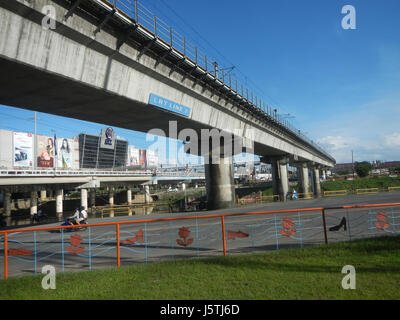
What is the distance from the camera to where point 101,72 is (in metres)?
11.6

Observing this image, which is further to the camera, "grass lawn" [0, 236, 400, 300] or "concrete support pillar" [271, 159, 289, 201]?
"concrete support pillar" [271, 159, 289, 201]

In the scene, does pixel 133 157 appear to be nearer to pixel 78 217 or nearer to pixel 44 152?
pixel 44 152

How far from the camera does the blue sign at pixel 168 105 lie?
48.1 ft

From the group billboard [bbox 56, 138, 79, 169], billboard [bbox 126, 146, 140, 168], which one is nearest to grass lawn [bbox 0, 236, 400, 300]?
billboard [bbox 56, 138, 79, 169]

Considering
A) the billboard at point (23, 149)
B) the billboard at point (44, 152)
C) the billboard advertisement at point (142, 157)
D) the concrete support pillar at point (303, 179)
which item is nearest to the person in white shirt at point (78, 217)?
the concrete support pillar at point (303, 179)

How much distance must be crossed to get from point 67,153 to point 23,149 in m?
18.4

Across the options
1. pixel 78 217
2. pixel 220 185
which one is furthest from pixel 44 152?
pixel 78 217

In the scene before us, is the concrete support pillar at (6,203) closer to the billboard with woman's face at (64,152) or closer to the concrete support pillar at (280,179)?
the billboard with woman's face at (64,152)

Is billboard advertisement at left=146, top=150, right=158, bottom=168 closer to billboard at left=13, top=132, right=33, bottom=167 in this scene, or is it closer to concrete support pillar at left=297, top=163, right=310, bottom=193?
billboard at left=13, top=132, right=33, bottom=167

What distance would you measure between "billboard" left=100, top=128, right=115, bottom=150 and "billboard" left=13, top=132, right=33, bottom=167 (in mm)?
33331

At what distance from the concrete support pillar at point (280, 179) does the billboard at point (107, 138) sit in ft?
306

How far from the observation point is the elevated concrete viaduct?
9023 mm

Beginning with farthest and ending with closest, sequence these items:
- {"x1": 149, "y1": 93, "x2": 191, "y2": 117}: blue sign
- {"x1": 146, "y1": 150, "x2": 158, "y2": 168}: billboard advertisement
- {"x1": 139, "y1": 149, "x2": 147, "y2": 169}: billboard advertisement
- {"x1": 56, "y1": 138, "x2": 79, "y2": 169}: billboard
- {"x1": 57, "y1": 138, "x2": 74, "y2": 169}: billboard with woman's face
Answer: {"x1": 146, "y1": 150, "x2": 158, "y2": 168}: billboard advertisement, {"x1": 139, "y1": 149, "x2": 147, "y2": 169}: billboard advertisement, {"x1": 56, "y1": 138, "x2": 79, "y2": 169}: billboard, {"x1": 57, "y1": 138, "x2": 74, "y2": 169}: billboard with woman's face, {"x1": 149, "y1": 93, "x2": 191, "y2": 117}: blue sign
